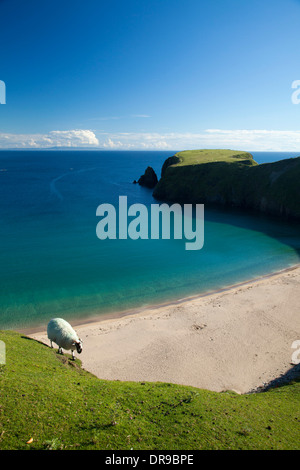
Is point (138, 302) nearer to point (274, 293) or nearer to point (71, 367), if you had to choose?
point (71, 367)

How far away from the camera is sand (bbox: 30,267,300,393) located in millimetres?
21266

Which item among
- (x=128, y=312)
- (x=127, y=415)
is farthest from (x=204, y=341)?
(x=127, y=415)

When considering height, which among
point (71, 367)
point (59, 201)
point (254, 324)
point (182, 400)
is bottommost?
point (254, 324)

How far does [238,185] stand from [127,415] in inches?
3649

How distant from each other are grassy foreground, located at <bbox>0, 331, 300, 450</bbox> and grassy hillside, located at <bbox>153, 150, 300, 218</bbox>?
242ft

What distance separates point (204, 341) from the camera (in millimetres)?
26078

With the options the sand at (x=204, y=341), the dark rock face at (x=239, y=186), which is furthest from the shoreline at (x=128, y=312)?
the dark rock face at (x=239, y=186)

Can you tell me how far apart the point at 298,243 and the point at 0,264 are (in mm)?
60898

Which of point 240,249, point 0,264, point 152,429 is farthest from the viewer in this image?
point 240,249

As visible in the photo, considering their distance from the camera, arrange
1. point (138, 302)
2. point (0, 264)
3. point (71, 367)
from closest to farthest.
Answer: point (71, 367)
point (138, 302)
point (0, 264)

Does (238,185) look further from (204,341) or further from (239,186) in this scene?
(204,341)

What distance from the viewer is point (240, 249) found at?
54156 mm

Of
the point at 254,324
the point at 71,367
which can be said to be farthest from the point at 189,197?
the point at 71,367

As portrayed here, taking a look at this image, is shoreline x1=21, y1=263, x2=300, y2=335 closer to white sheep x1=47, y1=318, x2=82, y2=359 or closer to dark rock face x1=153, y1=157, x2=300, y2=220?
white sheep x1=47, y1=318, x2=82, y2=359
